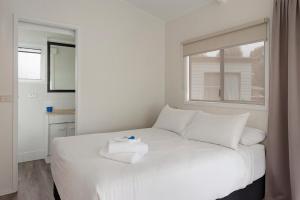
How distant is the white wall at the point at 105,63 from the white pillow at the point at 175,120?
67 centimetres

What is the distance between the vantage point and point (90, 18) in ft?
10.0

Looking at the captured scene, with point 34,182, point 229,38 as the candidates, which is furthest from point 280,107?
point 34,182

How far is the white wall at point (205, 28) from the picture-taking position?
2.44 metres

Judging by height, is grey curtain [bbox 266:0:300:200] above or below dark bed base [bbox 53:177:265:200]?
above

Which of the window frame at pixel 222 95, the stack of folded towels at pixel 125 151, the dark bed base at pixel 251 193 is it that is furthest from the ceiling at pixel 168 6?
the dark bed base at pixel 251 193

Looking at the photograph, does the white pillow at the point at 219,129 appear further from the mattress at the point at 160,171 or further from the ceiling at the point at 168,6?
the ceiling at the point at 168,6

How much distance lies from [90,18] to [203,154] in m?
2.46

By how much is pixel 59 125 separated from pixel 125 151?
2.53 meters

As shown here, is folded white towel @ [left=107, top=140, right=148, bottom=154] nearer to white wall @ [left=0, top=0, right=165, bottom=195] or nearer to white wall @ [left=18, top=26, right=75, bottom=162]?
white wall @ [left=0, top=0, right=165, bottom=195]

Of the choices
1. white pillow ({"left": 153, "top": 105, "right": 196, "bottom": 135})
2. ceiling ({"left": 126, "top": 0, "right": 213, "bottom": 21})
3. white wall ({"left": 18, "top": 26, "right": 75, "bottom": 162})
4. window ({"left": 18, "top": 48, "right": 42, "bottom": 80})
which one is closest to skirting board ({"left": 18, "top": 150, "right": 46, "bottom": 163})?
white wall ({"left": 18, "top": 26, "right": 75, "bottom": 162})

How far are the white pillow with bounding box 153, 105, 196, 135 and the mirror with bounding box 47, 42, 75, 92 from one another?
2.15m

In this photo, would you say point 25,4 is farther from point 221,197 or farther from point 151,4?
point 221,197

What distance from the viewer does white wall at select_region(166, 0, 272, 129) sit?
2.44 metres

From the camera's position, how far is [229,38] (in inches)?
107
